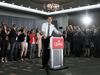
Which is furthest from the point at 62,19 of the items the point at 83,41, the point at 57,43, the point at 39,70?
the point at 39,70

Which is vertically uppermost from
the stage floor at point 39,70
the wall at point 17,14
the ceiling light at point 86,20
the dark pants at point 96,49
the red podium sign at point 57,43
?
the wall at point 17,14

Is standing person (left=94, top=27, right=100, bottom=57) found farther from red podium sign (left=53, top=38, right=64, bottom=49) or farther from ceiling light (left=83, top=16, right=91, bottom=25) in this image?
red podium sign (left=53, top=38, right=64, bottom=49)

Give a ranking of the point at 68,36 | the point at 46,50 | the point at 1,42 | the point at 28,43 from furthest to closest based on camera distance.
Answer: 1. the point at 68,36
2. the point at 28,43
3. the point at 1,42
4. the point at 46,50

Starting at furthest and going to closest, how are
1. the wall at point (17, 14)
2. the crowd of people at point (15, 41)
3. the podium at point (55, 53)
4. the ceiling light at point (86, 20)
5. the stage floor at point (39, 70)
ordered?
the ceiling light at point (86, 20)
the wall at point (17, 14)
the crowd of people at point (15, 41)
the podium at point (55, 53)
the stage floor at point (39, 70)

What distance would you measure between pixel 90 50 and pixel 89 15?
381cm

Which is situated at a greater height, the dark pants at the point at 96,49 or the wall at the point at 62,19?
the wall at the point at 62,19

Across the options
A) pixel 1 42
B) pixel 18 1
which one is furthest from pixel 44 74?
pixel 18 1

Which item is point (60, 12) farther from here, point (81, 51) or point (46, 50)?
point (46, 50)

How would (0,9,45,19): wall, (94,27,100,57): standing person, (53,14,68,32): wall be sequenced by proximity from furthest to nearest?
(53,14,68,32): wall, (0,9,45,19): wall, (94,27,100,57): standing person

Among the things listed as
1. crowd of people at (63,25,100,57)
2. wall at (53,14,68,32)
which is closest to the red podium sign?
crowd of people at (63,25,100,57)

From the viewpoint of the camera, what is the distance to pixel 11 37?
5.47 metres

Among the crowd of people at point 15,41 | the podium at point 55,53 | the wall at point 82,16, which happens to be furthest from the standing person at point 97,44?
the podium at point 55,53

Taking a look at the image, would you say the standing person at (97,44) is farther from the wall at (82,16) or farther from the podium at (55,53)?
the podium at (55,53)

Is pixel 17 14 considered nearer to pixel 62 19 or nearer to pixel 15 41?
pixel 62 19
